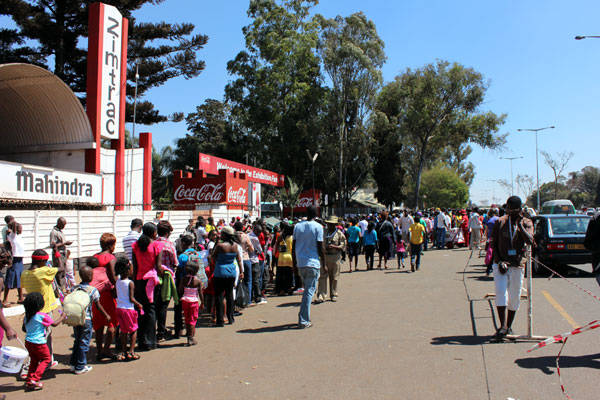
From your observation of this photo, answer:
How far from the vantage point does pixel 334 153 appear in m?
45.0

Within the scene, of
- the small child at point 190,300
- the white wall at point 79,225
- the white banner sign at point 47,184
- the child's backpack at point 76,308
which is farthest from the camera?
the white banner sign at point 47,184

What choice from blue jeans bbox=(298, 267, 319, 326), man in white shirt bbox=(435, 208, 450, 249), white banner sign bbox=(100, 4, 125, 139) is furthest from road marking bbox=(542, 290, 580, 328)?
white banner sign bbox=(100, 4, 125, 139)

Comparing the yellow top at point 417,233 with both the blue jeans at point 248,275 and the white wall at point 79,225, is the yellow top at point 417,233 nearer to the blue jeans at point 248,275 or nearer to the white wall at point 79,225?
the blue jeans at point 248,275

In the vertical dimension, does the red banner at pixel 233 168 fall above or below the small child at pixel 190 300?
above

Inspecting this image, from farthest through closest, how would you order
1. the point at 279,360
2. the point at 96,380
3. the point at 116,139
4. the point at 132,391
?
the point at 116,139, the point at 279,360, the point at 96,380, the point at 132,391

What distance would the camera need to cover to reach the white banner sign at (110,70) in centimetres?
2059

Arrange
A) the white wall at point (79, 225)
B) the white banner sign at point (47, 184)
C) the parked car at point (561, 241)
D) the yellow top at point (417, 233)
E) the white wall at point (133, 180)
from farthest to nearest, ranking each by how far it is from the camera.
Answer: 1. the white wall at point (133, 180)
2. the white banner sign at point (47, 184)
3. the yellow top at point (417, 233)
4. the white wall at point (79, 225)
5. the parked car at point (561, 241)

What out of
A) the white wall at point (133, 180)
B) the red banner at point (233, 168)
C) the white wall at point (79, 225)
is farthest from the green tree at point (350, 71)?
the white wall at point (79, 225)

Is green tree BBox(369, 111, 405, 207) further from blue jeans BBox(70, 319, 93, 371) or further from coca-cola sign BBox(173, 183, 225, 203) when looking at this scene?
blue jeans BBox(70, 319, 93, 371)

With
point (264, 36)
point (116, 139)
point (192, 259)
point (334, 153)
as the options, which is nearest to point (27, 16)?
point (116, 139)

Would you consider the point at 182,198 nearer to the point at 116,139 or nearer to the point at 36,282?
the point at 116,139

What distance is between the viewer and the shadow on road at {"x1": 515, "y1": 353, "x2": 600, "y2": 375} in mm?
5504

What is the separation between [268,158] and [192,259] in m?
36.9

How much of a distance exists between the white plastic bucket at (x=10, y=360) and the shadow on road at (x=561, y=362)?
5319 mm
